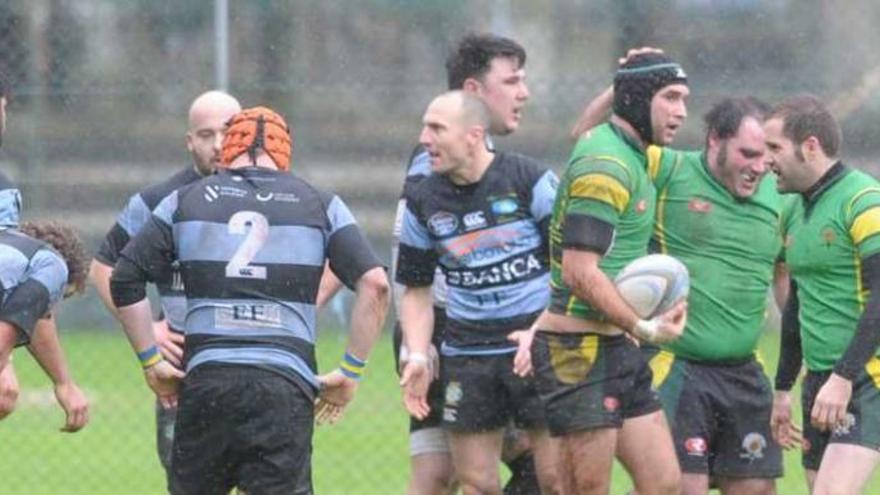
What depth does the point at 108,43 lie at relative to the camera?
14609 mm

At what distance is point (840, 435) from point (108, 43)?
7533 mm

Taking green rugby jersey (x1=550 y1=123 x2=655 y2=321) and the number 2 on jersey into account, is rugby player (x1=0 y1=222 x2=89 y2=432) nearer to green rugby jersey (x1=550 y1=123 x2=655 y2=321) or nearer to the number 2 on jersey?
the number 2 on jersey

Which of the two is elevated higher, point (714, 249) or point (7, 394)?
point (714, 249)

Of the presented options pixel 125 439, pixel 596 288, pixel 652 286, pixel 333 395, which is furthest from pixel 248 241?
pixel 125 439

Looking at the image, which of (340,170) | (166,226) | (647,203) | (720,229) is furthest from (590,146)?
(340,170)

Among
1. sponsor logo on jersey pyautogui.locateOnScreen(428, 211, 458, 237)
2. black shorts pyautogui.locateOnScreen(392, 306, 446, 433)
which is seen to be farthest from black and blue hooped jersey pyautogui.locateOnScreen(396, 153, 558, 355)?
black shorts pyautogui.locateOnScreen(392, 306, 446, 433)

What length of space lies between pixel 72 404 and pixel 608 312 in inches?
82.9

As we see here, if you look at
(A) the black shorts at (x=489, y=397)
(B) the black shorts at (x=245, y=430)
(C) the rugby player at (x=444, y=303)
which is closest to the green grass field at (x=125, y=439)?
(C) the rugby player at (x=444, y=303)

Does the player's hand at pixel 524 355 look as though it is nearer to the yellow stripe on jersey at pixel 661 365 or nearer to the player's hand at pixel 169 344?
the yellow stripe on jersey at pixel 661 365

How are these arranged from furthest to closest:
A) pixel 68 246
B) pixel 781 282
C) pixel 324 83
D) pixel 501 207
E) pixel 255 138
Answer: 1. pixel 324 83
2. pixel 781 282
3. pixel 501 207
4. pixel 68 246
5. pixel 255 138

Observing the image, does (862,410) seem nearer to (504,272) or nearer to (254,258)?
(504,272)

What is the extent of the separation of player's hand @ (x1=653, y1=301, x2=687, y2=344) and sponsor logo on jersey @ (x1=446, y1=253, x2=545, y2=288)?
0.80 m

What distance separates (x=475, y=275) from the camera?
352 inches

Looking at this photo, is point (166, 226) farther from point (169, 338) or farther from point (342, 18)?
point (342, 18)
